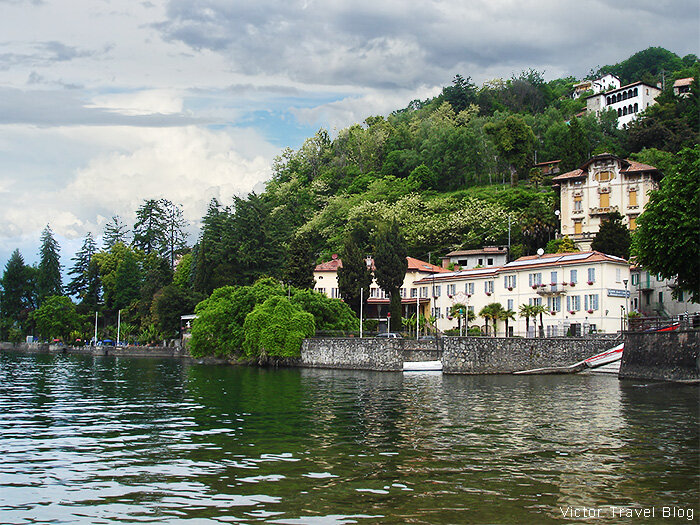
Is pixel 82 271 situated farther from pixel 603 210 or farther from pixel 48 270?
pixel 603 210

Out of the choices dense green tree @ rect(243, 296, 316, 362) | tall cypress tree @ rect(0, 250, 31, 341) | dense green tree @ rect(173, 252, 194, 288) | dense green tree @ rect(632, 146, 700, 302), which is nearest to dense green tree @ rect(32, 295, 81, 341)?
tall cypress tree @ rect(0, 250, 31, 341)

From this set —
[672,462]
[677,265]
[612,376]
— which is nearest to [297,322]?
[612,376]

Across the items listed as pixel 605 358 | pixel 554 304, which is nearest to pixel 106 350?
pixel 554 304

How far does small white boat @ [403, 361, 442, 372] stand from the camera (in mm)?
54156

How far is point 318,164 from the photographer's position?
152 meters

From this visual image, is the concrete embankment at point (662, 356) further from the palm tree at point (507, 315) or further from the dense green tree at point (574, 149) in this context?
the dense green tree at point (574, 149)

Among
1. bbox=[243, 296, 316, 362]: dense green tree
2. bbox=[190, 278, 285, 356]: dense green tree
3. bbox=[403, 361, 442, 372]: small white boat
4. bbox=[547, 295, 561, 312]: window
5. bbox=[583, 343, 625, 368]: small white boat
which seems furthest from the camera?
bbox=[190, 278, 285, 356]: dense green tree

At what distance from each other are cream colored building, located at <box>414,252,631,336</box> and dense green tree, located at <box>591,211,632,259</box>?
545cm

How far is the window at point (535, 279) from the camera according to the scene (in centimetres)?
6888

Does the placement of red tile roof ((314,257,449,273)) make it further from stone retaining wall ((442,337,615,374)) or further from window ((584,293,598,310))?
stone retaining wall ((442,337,615,374))

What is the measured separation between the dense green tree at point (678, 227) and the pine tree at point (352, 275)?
124 feet

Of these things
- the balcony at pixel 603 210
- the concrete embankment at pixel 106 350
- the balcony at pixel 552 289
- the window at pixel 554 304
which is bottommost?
the concrete embankment at pixel 106 350

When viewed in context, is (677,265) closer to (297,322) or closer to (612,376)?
(612,376)

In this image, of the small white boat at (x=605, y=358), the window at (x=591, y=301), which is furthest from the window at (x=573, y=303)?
the small white boat at (x=605, y=358)
